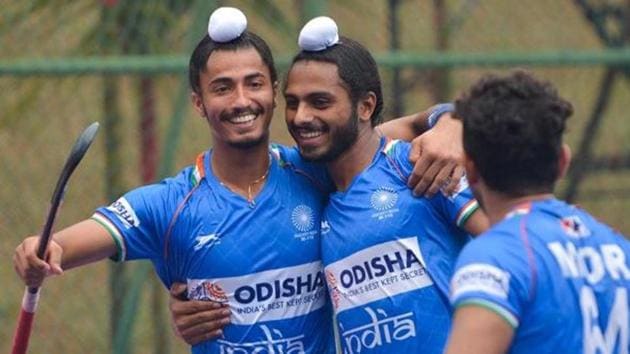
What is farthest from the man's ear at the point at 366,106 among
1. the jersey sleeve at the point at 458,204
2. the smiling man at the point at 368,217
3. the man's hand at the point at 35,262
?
the man's hand at the point at 35,262

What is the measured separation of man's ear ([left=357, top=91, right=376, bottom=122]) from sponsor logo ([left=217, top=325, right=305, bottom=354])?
2.20 feet

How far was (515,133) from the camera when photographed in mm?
4102

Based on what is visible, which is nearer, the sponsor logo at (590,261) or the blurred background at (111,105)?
the sponsor logo at (590,261)

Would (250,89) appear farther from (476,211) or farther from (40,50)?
(40,50)

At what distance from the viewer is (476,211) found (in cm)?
504

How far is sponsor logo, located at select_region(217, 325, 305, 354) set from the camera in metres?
5.32

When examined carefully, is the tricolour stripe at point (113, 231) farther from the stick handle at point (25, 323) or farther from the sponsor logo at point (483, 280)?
the sponsor logo at point (483, 280)

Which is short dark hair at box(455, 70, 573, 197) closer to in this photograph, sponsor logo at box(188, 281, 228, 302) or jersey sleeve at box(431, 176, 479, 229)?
jersey sleeve at box(431, 176, 479, 229)

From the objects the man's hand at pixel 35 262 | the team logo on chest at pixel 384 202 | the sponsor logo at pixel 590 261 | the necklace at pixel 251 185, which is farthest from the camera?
the necklace at pixel 251 185

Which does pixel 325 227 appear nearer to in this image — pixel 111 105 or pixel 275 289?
pixel 275 289

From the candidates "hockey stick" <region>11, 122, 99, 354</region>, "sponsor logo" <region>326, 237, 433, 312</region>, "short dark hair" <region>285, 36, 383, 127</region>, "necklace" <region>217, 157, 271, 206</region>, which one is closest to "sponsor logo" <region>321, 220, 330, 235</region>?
"sponsor logo" <region>326, 237, 433, 312</region>

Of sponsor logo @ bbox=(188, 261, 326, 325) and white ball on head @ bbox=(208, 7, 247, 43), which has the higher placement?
white ball on head @ bbox=(208, 7, 247, 43)

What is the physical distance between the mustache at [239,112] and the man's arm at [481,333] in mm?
1465

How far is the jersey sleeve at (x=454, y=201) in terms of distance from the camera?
5.06 metres
